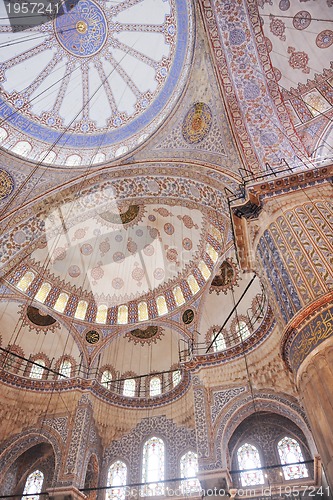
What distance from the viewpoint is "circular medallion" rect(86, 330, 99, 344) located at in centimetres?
1126

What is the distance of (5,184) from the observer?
9688 millimetres

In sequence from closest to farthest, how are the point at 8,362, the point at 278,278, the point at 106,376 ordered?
1. the point at 278,278
2. the point at 8,362
3. the point at 106,376

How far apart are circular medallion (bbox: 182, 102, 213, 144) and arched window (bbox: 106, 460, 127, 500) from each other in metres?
9.00

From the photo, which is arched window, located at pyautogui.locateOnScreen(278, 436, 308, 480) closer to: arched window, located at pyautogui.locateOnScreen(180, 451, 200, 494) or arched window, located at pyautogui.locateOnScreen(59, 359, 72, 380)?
arched window, located at pyautogui.locateOnScreen(180, 451, 200, 494)

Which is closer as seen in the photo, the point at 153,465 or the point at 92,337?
the point at 153,465

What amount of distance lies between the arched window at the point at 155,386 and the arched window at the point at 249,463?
3113 millimetres

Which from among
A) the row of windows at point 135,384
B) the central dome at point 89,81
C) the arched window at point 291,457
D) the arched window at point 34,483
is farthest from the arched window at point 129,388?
the central dome at point 89,81

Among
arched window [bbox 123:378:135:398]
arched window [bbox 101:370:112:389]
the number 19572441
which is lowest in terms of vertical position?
arched window [bbox 123:378:135:398]

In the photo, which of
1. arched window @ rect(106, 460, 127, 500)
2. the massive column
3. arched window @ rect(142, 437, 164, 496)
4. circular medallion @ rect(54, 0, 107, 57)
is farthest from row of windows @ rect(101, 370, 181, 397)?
circular medallion @ rect(54, 0, 107, 57)

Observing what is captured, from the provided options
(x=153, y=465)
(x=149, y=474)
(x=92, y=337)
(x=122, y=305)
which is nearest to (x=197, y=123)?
(x=122, y=305)

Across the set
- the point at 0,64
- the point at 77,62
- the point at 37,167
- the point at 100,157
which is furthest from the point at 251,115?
the point at 0,64

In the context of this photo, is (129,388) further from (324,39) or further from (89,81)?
(324,39)

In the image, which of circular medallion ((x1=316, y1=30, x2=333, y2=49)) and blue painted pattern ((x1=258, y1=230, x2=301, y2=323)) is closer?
blue painted pattern ((x1=258, y1=230, x2=301, y2=323))

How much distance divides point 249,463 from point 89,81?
1188 centimetres
